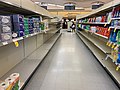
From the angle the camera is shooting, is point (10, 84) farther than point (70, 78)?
No

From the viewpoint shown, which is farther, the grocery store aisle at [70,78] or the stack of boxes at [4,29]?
the grocery store aisle at [70,78]

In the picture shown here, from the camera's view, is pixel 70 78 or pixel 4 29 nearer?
pixel 4 29

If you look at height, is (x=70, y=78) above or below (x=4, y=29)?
below

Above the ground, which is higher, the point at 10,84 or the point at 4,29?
the point at 4,29

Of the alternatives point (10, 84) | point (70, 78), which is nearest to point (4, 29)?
point (10, 84)

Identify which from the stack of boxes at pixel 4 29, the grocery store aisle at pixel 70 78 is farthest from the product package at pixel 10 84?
the grocery store aisle at pixel 70 78

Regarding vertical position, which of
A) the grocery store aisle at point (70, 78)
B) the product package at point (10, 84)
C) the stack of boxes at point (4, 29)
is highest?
the stack of boxes at point (4, 29)

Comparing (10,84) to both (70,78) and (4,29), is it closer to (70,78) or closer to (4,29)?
(4,29)

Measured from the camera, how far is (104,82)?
3.00 metres

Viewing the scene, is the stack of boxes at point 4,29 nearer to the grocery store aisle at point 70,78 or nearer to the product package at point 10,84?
the product package at point 10,84

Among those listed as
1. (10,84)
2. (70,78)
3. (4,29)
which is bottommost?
(70,78)

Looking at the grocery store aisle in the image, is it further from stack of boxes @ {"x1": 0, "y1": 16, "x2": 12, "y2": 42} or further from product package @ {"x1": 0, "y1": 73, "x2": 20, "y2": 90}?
stack of boxes @ {"x1": 0, "y1": 16, "x2": 12, "y2": 42}

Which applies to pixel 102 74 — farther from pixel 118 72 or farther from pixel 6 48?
pixel 6 48

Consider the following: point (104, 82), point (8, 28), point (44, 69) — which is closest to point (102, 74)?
point (104, 82)
